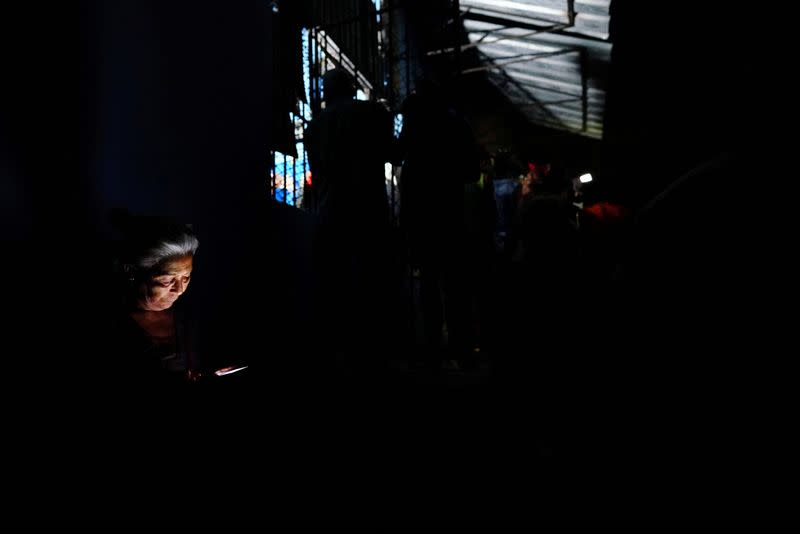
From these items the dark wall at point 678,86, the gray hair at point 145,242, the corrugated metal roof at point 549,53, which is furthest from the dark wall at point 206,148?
the corrugated metal roof at point 549,53

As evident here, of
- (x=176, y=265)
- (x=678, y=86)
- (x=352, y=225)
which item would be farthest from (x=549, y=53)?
(x=176, y=265)

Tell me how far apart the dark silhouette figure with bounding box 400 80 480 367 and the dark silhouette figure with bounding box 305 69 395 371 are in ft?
0.70

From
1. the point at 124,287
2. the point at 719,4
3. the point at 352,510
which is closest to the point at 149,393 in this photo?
the point at 124,287

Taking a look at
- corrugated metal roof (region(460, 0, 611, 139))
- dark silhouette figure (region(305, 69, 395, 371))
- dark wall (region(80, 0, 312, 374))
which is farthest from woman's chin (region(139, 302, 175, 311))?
corrugated metal roof (region(460, 0, 611, 139))

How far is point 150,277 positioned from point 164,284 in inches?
2.3

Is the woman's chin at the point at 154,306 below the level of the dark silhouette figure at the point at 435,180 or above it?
below

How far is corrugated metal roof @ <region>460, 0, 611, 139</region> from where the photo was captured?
7.40m

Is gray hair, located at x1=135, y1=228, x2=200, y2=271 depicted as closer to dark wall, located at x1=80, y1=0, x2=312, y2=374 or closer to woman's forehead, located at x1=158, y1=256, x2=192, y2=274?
woman's forehead, located at x1=158, y1=256, x2=192, y2=274

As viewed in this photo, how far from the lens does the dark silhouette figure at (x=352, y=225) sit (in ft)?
10.7

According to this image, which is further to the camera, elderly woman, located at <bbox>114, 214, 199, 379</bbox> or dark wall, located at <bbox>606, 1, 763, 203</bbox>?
elderly woman, located at <bbox>114, 214, 199, 379</bbox>

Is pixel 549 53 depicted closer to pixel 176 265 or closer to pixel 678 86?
pixel 678 86

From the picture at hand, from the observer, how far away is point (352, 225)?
10.7ft

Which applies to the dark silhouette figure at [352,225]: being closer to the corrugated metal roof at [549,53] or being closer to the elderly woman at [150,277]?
the elderly woman at [150,277]

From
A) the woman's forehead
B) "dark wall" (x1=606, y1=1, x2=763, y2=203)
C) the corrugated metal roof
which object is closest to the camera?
"dark wall" (x1=606, y1=1, x2=763, y2=203)
